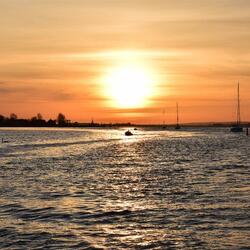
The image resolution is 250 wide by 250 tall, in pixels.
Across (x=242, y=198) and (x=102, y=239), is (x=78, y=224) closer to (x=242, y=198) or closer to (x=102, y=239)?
(x=102, y=239)

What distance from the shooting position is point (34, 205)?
27.6 meters

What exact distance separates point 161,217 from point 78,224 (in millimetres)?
3906

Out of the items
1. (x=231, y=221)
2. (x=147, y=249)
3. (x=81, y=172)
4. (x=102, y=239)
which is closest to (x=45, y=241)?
(x=102, y=239)

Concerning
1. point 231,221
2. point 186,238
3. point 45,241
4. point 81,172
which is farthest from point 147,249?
point 81,172

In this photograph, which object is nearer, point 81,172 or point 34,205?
point 34,205

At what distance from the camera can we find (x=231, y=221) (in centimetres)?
2236

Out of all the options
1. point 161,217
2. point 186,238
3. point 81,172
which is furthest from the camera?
point 81,172

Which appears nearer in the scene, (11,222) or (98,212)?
(11,222)

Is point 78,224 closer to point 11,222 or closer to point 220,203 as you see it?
point 11,222

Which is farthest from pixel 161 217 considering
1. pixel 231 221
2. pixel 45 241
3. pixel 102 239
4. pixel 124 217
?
pixel 45 241

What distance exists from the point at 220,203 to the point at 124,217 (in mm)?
5758

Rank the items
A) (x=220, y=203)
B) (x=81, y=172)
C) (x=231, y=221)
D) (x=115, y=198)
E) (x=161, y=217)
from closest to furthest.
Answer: (x=231, y=221), (x=161, y=217), (x=220, y=203), (x=115, y=198), (x=81, y=172)

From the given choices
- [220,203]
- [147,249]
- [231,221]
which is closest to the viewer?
[147,249]

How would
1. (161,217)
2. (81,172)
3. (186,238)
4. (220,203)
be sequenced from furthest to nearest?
1. (81,172)
2. (220,203)
3. (161,217)
4. (186,238)
